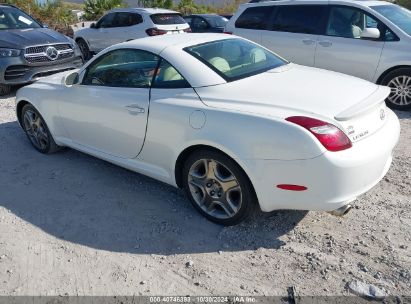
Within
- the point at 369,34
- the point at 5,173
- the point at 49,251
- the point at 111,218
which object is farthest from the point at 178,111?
the point at 369,34

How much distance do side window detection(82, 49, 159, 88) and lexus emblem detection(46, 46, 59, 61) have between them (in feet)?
13.3

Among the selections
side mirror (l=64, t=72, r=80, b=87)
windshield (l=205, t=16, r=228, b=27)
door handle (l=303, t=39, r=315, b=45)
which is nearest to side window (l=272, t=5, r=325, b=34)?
door handle (l=303, t=39, r=315, b=45)

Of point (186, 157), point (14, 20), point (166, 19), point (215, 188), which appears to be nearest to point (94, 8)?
point (166, 19)

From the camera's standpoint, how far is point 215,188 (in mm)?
3285

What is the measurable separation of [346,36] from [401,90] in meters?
1.23

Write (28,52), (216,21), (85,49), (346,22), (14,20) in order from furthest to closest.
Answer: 1. (216,21)
2. (85,49)
3. (14,20)
4. (28,52)
5. (346,22)

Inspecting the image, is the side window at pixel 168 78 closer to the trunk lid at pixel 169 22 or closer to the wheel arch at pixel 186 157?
the wheel arch at pixel 186 157

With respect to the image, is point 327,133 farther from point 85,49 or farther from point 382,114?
point 85,49

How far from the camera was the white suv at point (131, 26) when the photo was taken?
10344mm

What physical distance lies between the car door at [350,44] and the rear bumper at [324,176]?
142 inches

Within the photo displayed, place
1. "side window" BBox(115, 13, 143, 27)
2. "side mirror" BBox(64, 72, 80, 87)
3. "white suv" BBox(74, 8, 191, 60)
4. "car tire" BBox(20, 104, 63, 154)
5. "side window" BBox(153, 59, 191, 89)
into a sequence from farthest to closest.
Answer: "side window" BBox(115, 13, 143, 27) → "white suv" BBox(74, 8, 191, 60) → "car tire" BBox(20, 104, 63, 154) → "side mirror" BBox(64, 72, 80, 87) → "side window" BBox(153, 59, 191, 89)

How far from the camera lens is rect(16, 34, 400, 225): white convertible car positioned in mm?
2721

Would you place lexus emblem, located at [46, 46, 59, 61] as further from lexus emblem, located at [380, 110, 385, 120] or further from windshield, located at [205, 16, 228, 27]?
windshield, located at [205, 16, 228, 27]

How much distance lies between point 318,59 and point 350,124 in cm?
427
